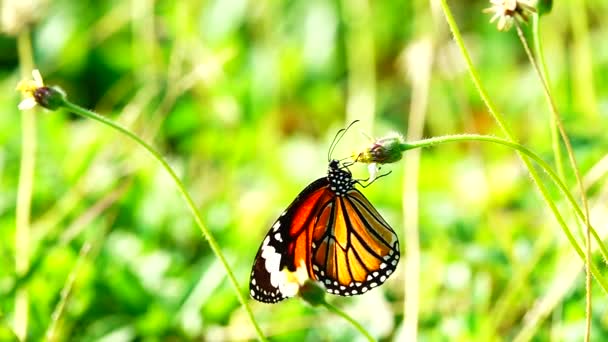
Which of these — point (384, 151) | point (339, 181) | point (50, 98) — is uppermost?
point (50, 98)

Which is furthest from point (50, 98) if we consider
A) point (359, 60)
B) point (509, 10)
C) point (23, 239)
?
point (359, 60)

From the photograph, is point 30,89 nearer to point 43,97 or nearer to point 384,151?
point 43,97

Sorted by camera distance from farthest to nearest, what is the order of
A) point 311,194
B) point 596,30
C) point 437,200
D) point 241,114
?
point 596,30
point 241,114
point 437,200
point 311,194

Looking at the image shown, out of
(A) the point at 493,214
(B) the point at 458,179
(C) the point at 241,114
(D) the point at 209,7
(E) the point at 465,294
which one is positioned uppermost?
(D) the point at 209,7

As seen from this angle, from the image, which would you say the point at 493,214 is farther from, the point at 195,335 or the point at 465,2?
the point at 465,2

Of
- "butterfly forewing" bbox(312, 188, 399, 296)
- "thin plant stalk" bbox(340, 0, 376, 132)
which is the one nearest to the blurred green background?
"thin plant stalk" bbox(340, 0, 376, 132)

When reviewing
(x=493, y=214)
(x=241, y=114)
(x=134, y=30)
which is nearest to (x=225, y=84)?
(x=241, y=114)

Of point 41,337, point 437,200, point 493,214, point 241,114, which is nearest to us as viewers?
point 41,337
